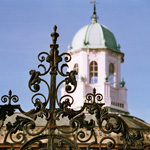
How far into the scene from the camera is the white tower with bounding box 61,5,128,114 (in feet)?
150

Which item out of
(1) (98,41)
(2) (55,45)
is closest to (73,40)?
(1) (98,41)

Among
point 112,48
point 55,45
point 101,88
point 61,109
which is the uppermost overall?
point 112,48

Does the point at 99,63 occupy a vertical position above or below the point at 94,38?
below

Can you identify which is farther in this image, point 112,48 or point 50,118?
point 112,48

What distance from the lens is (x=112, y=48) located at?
47.1m

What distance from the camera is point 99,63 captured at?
46.2 meters

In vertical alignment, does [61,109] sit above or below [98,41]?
below

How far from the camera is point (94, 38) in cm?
4669

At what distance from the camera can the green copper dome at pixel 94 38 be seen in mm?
46375

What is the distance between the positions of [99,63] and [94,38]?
2.38m

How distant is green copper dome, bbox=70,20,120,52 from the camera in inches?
1826

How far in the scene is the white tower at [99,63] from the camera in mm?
45688

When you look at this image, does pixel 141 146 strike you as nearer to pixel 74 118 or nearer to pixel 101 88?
pixel 74 118

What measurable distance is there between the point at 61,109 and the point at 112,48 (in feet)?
131
